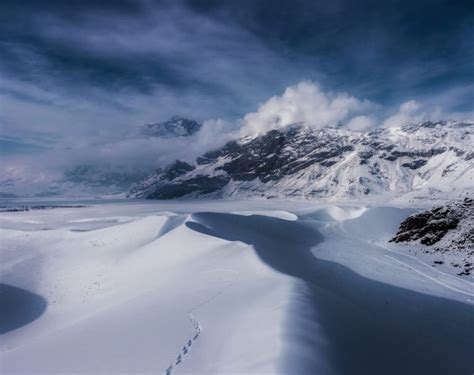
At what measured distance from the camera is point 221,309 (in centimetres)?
1454

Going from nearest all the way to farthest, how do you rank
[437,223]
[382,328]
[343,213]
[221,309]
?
[382,328]
[221,309]
[437,223]
[343,213]

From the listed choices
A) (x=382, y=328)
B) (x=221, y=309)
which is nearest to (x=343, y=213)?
(x=382, y=328)

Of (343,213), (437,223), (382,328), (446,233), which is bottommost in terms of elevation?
(382,328)

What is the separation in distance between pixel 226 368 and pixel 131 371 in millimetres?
3169

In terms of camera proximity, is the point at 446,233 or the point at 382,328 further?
the point at 446,233

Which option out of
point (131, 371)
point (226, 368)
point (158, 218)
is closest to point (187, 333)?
point (131, 371)

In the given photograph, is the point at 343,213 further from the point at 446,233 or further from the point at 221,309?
the point at 221,309

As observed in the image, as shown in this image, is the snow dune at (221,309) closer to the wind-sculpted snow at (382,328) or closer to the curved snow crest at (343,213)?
the wind-sculpted snow at (382,328)

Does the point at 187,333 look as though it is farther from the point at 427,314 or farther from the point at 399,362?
the point at 427,314

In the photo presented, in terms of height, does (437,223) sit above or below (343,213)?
above

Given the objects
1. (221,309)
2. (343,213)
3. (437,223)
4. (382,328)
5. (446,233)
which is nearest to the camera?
(382,328)

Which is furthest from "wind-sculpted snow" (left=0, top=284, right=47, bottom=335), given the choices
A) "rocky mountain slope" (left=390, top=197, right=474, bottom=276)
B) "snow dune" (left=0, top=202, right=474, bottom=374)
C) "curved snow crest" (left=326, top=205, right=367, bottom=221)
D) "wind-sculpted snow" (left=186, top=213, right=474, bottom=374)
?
"curved snow crest" (left=326, top=205, right=367, bottom=221)

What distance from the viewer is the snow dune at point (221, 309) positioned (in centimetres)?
1029

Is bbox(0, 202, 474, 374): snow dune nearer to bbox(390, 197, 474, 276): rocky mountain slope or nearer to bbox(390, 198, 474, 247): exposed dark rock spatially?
bbox(390, 197, 474, 276): rocky mountain slope
